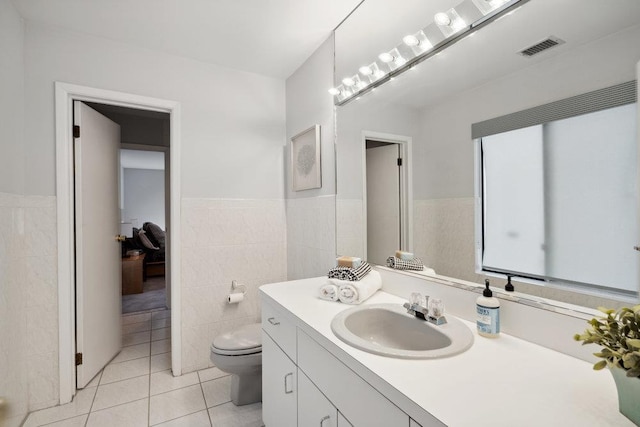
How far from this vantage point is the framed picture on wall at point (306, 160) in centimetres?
212

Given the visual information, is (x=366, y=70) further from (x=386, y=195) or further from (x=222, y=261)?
(x=222, y=261)

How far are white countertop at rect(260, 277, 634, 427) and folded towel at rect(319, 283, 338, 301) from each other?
0.40m

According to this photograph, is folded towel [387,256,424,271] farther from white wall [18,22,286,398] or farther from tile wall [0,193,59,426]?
tile wall [0,193,59,426]

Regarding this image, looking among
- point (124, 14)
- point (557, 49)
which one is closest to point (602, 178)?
point (557, 49)

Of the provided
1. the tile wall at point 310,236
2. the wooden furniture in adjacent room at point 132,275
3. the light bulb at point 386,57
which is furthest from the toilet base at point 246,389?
the wooden furniture in adjacent room at point 132,275

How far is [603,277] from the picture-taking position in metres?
0.79

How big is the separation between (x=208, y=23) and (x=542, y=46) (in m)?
1.79

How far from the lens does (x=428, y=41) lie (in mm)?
1309

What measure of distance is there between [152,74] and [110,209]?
1147mm

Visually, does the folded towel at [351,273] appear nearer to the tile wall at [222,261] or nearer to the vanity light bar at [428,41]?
the vanity light bar at [428,41]

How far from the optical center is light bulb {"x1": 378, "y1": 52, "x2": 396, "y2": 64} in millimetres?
1515

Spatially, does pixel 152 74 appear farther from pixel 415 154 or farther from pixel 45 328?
pixel 415 154

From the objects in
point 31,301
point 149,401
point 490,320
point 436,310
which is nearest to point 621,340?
point 490,320

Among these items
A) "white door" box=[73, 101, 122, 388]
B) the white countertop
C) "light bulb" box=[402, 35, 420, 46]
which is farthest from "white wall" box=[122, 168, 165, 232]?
the white countertop
